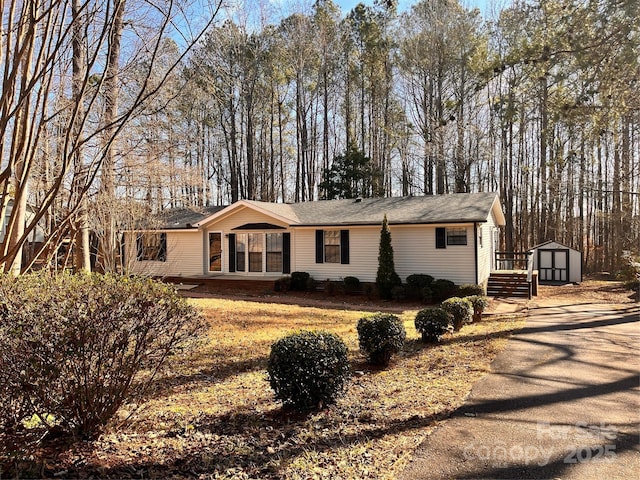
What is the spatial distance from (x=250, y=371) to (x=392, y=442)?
8.92 ft

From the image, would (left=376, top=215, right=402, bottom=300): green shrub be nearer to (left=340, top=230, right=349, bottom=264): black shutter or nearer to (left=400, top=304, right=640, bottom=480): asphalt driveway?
(left=340, top=230, right=349, bottom=264): black shutter

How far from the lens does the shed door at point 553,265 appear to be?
21.2m

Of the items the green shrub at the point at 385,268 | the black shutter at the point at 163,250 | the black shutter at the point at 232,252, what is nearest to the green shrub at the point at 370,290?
the green shrub at the point at 385,268

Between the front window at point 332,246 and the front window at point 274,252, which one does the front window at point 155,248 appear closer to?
the front window at point 274,252

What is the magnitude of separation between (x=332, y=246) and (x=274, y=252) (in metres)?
2.80

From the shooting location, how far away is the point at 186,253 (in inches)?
747

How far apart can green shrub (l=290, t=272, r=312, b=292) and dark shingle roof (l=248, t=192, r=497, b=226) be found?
6.90 ft

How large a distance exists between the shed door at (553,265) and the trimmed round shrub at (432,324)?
56.1 ft

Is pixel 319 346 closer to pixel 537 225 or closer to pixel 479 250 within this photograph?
pixel 479 250

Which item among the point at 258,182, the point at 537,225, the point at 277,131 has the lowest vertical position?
the point at 537,225

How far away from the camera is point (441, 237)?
14.8m

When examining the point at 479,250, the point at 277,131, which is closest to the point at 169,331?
the point at 479,250

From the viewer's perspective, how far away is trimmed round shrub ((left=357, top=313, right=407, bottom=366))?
5938 mm


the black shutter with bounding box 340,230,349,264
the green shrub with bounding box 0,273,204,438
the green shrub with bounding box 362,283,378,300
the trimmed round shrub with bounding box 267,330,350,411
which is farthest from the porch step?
the green shrub with bounding box 0,273,204,438
